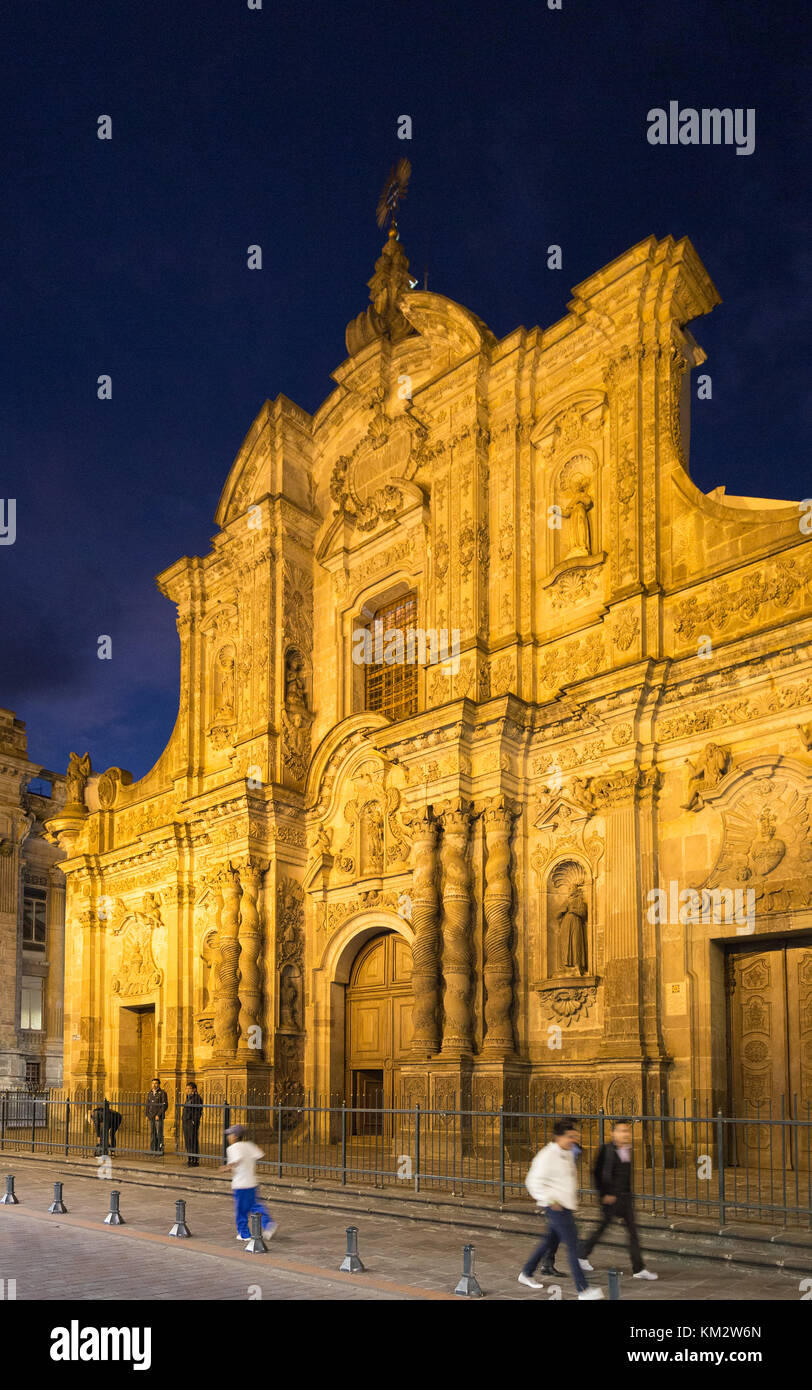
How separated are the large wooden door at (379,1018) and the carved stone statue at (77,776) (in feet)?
35.1


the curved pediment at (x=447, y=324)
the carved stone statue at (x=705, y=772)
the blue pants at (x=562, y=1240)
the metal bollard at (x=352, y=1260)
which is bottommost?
the metal bollard at (x=352, y=1260)

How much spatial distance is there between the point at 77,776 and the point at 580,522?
16.3 metres

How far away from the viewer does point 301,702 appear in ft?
78.2

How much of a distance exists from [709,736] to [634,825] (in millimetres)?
1649

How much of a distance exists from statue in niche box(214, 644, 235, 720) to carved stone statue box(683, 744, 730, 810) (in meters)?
11.6

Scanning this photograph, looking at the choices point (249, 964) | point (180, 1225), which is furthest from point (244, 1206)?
point (249, 964)

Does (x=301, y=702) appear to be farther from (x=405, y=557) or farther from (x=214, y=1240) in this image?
(x=214, y=1240)

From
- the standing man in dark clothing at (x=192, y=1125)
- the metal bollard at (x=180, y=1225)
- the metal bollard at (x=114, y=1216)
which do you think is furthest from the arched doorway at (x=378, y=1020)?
the metal bollard at (x=180, y=1225)

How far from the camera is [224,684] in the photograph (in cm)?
2578

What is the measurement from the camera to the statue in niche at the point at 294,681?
23688 millimetres

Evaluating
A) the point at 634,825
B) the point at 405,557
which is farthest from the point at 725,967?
the point at 405,557

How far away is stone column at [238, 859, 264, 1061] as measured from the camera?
21.6 m

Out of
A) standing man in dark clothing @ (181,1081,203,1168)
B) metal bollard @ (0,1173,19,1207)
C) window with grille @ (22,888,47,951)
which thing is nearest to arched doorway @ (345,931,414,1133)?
standing man in dark clothing @ (181,1081,203,1168)

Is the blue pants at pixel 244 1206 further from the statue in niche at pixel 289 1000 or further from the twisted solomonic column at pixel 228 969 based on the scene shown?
the statue in niche at pixel 289 1000
